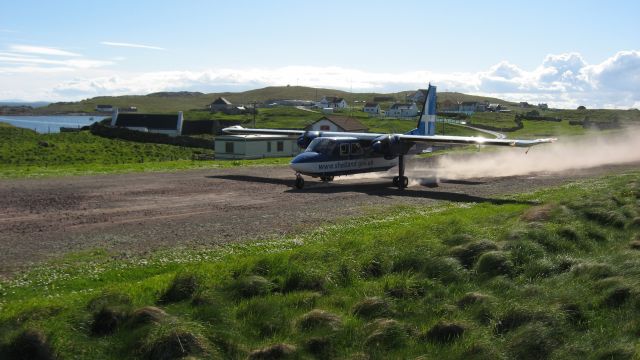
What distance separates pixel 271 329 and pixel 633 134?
81.0 m

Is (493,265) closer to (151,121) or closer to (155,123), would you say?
(155,123)

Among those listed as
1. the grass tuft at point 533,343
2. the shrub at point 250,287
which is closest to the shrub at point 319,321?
the shrub at point 250,287

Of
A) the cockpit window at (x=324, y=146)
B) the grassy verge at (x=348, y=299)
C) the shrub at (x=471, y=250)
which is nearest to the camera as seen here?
the grassy verge at (x=348, y=299)

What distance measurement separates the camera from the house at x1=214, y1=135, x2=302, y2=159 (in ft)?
186

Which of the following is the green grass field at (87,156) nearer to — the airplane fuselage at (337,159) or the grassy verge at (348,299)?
the airplane fuselage at (337,159)

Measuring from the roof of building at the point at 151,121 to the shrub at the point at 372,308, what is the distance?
325 ft

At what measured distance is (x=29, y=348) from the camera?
9.28 m

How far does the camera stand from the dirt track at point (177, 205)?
1648cm

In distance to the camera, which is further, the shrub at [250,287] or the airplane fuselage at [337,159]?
the airplane fuselage at [337,159]

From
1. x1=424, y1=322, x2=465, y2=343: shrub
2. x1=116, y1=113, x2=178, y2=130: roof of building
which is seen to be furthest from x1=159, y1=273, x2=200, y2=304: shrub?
x1=116, y1=113, x2=178, y2=130: roof of building

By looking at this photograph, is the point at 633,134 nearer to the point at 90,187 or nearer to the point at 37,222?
the point at 90,187

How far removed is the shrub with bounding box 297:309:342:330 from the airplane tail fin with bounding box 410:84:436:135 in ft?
101

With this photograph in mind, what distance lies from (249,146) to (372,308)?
46.2m

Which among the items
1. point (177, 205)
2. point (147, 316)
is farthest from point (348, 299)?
point (177, 205)
